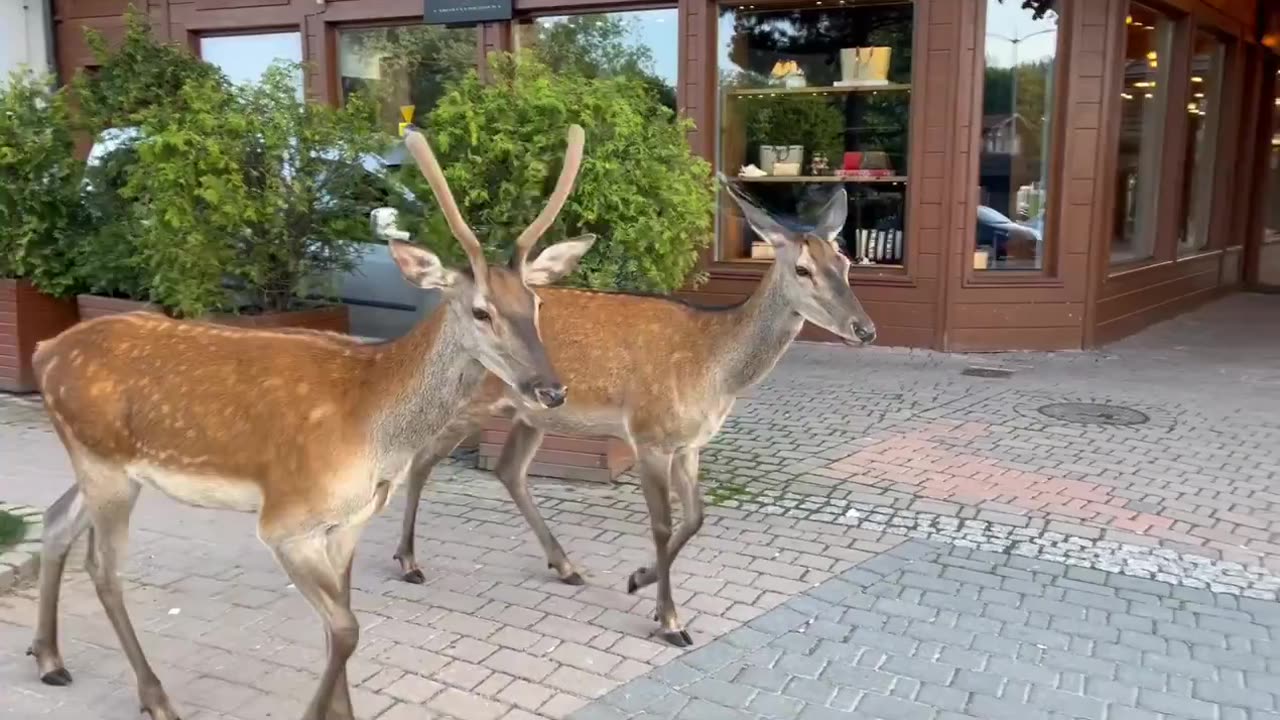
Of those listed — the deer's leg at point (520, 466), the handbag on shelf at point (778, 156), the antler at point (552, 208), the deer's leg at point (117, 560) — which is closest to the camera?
the antler at point (552, 208)

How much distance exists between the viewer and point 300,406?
3.49 meters

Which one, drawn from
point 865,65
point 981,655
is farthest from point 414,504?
point 865,65

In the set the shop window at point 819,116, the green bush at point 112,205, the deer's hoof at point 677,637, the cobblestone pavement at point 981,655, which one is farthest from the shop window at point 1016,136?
the deer's hoof at point 677,637

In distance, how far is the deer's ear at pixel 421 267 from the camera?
134 inches

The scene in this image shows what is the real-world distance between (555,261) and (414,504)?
1.78 metres

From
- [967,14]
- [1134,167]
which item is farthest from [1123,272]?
[967,14]

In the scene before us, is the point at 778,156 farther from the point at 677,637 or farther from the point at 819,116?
the point at 677,637

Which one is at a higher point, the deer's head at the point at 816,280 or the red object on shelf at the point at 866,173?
the red object on shelf at the point at 866,173

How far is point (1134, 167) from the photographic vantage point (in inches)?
456

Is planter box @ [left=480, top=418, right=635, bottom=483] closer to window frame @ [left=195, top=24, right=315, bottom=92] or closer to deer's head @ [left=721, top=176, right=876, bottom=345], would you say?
deer's head @ [left=721, top=176, right=876, bottom=345]

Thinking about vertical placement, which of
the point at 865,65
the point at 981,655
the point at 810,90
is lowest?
the point at 981,655

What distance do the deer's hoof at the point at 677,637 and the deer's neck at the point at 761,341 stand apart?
38.6 inches

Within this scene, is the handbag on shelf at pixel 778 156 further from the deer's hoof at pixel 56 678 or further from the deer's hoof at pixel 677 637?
the deer's hoof at pixel 56 678

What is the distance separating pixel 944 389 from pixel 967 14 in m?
3.30
